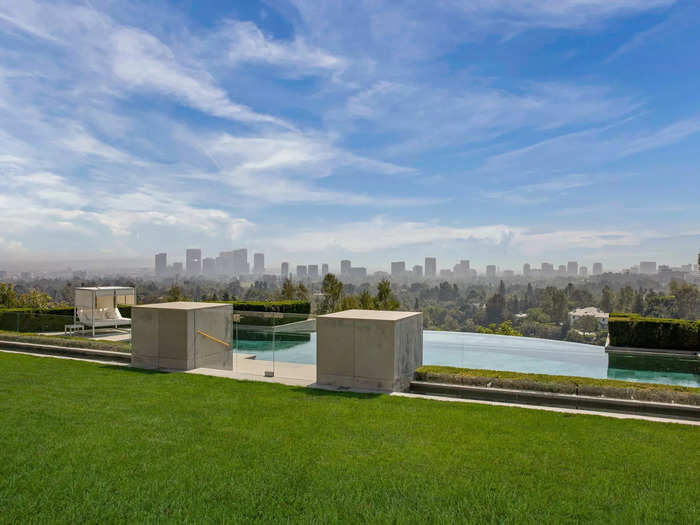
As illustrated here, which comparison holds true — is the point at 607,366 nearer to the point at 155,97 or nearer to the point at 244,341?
the point at 244,341

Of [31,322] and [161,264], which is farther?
[161,264]

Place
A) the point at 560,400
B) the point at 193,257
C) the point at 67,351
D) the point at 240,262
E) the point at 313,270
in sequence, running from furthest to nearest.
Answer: the point at 240,262 < the point at 313,270 < the point at 193,257 < the point at 67,351 < the point at 560,400

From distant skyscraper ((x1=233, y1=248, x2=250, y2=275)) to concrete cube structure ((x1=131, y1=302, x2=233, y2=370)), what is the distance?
15721cm

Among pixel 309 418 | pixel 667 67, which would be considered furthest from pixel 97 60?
pixel 667 67

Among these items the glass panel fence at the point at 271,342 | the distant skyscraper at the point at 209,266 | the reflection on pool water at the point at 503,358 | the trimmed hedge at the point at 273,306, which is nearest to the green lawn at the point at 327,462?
the glass panel fence at the point at 271,342

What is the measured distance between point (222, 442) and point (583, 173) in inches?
1358

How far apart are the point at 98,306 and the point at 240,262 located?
501 feet

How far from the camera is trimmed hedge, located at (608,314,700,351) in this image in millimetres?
15562

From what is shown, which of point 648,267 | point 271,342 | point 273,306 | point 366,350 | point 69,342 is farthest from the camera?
point 648,267

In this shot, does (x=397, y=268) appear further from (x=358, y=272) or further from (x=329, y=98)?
(x=329, y=98)

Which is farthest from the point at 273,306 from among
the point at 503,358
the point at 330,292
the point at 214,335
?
the point at 503,358

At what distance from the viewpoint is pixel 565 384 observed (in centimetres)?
685

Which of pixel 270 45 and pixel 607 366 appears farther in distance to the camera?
pixel 270 45

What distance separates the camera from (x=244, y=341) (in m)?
9.77
